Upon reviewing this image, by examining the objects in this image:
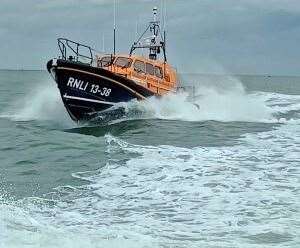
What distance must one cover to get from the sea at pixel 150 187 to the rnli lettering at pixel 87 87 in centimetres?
133

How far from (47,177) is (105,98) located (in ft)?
31.9

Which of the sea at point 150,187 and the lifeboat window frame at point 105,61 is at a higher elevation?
the lifeboat window frame at point 105,61

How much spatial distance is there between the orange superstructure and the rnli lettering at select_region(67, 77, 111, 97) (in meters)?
1.04

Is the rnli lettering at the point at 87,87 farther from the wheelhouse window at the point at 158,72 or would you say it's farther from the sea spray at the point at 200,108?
the wheelhouse window at the point at 158,72

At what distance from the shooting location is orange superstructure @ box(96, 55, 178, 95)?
66.7ft

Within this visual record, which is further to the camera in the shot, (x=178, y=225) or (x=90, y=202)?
(x=90, y=202)

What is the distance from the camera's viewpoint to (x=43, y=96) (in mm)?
25469

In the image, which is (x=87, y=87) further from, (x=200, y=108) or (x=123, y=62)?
(x=200, y=108)

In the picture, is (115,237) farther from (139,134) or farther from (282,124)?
(282,124)

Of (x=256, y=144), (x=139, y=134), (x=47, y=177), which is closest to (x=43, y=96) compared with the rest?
(x=139, y=134)

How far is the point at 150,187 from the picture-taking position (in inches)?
356

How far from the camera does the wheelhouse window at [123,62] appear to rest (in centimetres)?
2059

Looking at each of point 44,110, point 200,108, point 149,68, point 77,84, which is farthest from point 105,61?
point 200,108

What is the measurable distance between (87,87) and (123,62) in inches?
94.3
